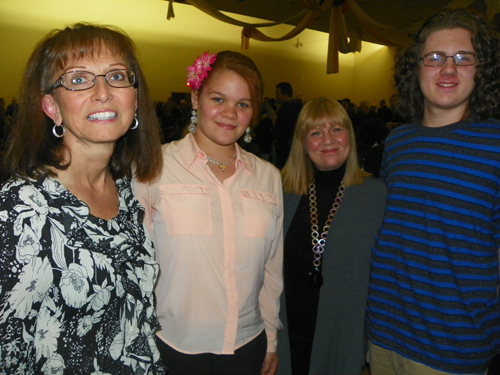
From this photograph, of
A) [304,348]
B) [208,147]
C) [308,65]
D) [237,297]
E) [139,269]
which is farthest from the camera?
[308,65]

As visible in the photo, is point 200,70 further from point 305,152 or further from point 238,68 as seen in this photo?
point 305,152

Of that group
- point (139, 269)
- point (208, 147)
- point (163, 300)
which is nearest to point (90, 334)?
point (139, 269)

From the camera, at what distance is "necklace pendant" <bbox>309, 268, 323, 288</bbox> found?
203 cm

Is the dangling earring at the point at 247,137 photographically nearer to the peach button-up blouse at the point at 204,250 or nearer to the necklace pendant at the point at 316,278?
the peach button-up blouse at the point at 204,250

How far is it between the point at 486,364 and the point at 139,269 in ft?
4.47

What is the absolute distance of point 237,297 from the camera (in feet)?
5.62

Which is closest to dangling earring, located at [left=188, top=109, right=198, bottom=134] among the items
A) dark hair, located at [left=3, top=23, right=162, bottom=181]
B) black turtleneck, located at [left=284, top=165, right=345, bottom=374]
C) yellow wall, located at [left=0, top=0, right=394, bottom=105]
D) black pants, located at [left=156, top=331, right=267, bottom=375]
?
dark hair, located at [left=3, top=23, right=162, bottom=181]

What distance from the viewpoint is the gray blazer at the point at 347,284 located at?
199 cm

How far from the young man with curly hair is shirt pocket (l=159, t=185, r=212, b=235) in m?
0.76

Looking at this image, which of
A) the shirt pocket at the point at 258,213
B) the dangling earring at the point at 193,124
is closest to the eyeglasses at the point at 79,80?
the dangling earring at the point at 193,124

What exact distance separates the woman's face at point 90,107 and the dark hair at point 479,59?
4.16 ft

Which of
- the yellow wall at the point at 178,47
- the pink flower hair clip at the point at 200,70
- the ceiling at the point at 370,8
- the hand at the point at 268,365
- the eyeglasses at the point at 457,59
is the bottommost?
the hand at the point at 268,365

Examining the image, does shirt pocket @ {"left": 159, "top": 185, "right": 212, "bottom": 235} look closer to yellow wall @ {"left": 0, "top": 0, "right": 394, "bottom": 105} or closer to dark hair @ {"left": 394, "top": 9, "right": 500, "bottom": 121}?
dark hair @ {"left": 394, "top": 9, "right": 500, "bottom": 121}

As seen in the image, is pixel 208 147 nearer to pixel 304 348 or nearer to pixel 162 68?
pixel 304 348
